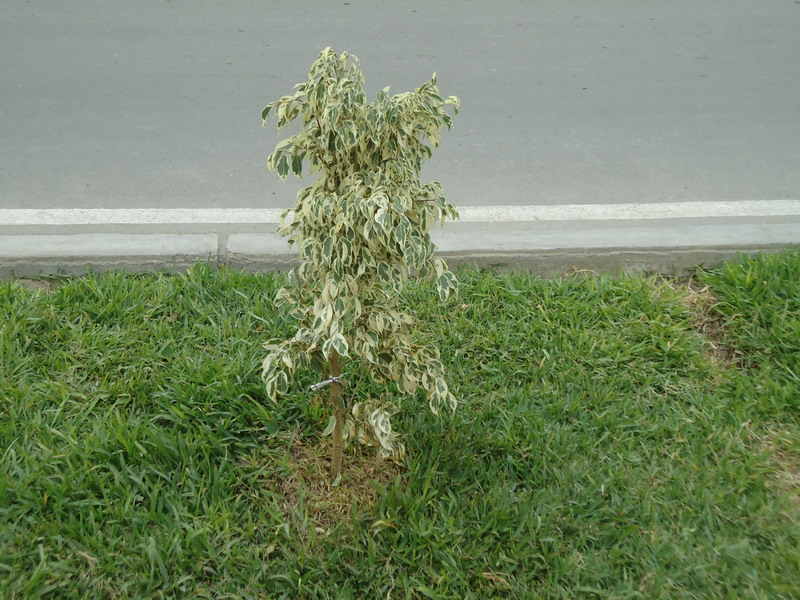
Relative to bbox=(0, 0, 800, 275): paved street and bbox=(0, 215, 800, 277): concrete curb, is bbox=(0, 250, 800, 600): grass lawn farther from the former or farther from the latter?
bbox=(0, 0, 800, 275): paved street

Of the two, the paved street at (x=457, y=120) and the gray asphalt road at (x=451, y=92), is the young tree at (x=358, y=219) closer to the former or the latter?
the paved street at (x=457, y=120)

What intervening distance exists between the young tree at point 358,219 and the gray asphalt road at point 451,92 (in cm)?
199

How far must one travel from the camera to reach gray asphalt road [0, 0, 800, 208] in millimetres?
4402

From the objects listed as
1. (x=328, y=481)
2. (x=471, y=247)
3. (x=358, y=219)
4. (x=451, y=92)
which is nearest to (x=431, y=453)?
(x=328, y=481)

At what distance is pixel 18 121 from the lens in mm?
4832

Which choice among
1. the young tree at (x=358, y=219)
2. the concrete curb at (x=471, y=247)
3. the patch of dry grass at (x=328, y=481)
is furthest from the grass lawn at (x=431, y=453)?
the young tree at (x=358, y=219)

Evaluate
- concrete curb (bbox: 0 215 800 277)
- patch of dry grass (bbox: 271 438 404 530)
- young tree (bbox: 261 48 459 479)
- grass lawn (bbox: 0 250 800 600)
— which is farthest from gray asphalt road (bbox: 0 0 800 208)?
young tree (bbox: 261 48 459 479)

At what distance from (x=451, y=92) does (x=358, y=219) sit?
149 inches

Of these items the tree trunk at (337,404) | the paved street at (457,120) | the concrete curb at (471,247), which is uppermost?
the paved street at (457,120)

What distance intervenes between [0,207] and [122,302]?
133 cm

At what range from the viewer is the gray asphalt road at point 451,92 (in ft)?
14.4

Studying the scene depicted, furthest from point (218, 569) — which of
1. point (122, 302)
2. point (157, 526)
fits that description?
point (122, 302)

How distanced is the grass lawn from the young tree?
0.37m

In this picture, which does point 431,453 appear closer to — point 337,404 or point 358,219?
point 337,404
